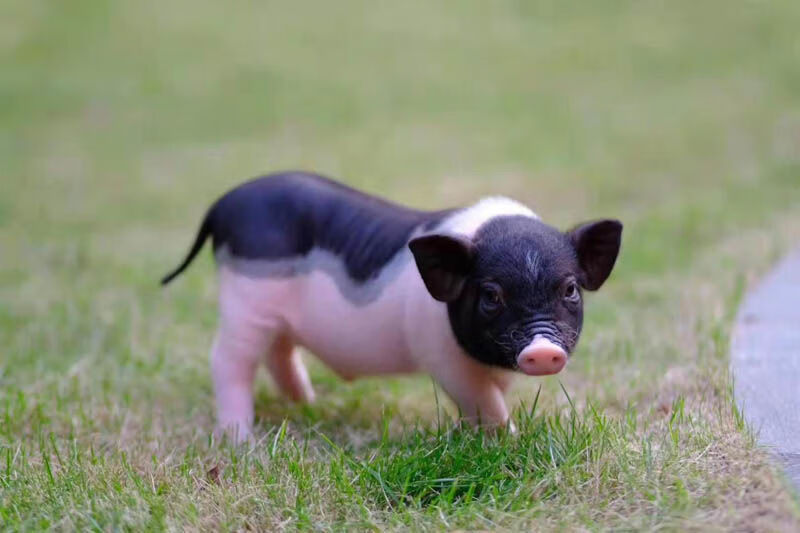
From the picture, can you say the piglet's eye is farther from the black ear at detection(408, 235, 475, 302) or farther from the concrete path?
the concrete path

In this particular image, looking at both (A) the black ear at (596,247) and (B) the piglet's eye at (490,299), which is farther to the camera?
(A) the black ear at (596,247)

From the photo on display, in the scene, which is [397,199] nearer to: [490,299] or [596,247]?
[596,247]

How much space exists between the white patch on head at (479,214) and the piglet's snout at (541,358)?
1.64ft

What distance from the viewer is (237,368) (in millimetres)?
4035

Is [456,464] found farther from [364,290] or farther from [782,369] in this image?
[782,369]

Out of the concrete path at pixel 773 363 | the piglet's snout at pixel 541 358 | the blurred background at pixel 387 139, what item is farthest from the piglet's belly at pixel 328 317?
the concrete path at pixel 773 363

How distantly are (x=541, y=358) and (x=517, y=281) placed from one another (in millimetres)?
265

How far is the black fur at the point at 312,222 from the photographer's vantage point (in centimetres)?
380

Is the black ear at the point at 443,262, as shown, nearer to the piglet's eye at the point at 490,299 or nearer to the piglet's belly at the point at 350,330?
the piglet's eye at the point at 490,299

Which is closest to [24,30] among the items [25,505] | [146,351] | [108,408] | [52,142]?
[52,142]

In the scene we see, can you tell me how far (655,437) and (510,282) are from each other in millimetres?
640

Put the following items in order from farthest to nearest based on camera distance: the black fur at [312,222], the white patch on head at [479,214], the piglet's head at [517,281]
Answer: the black fur at [312,222]
the white patch on head at [479,214]
the piglet's head at [517,281]

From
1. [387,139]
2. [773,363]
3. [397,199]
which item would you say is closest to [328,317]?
[773,363]

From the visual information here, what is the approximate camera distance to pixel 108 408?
4238mm
